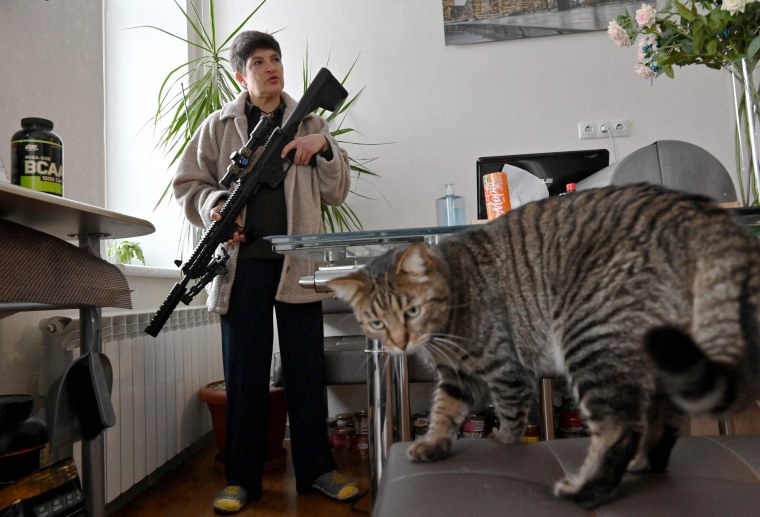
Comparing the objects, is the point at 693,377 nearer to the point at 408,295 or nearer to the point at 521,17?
the point at 408,295

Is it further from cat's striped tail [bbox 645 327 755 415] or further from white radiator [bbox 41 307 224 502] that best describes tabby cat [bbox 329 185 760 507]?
white radiator [bbox 41 307 224 502]

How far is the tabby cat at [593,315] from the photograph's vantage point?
2.23ft

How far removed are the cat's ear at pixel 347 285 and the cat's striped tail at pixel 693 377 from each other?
525 mm

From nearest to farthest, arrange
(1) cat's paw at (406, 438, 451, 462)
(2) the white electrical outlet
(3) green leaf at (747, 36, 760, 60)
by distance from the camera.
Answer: (1) cat's paw at (406, 438, 451, 462) → (3) green leaf at (747, 36, 760, 60) → (2) the white electrical outlet

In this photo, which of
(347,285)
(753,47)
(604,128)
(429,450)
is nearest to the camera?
(429,450)

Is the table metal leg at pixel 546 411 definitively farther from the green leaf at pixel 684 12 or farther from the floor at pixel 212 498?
the green leaf at pixel 684 12

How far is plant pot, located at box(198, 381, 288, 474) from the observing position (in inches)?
87.0

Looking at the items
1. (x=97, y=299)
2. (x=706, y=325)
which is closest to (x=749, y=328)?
(x=706, y=325)

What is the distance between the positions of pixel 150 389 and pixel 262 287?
2.02 ft

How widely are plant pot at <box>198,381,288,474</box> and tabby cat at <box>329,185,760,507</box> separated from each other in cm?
134

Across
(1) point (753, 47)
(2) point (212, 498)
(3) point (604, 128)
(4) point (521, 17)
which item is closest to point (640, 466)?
→ (1) point (753, 47)

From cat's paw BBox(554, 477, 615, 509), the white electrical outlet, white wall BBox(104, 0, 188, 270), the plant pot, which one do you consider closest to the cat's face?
cat's paw BBox(554, 477, 615, 509)

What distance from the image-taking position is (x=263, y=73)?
73.0 inches

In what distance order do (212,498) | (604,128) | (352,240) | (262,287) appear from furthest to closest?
(604,128)
(212,498)
(262,287)
(352,240)
